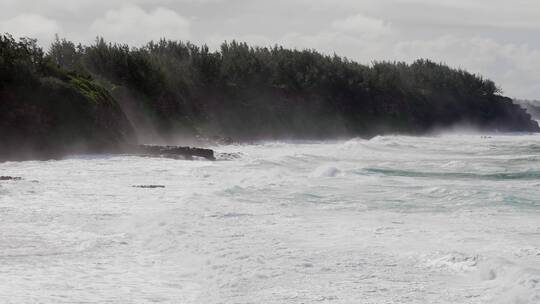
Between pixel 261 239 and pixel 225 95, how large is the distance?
37576 mm

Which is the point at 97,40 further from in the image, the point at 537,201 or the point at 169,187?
the point at 537,201

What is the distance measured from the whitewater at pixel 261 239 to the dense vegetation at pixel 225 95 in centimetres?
644

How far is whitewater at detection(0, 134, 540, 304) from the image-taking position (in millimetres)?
7156

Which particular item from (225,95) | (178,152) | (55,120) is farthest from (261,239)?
(225,95)

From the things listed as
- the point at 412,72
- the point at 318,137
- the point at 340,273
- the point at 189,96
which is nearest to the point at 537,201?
the point at 340,273

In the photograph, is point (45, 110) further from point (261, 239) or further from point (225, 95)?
point (225, 95)

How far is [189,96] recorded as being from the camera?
41469 mm

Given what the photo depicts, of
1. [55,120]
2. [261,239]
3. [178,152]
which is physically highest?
[55,120]

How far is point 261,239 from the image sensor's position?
966 cm

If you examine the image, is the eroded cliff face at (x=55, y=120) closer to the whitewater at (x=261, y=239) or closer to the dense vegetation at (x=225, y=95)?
the dense vegetation at (x=225, y=95)

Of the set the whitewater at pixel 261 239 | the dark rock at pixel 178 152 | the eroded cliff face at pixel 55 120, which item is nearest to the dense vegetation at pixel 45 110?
the eroded cliff face at pixel 55 120

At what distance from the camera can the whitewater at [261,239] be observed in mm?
7156

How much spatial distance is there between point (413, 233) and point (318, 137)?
41.3m

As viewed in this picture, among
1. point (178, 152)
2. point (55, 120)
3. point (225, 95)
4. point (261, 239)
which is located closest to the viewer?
point (261, 239)
